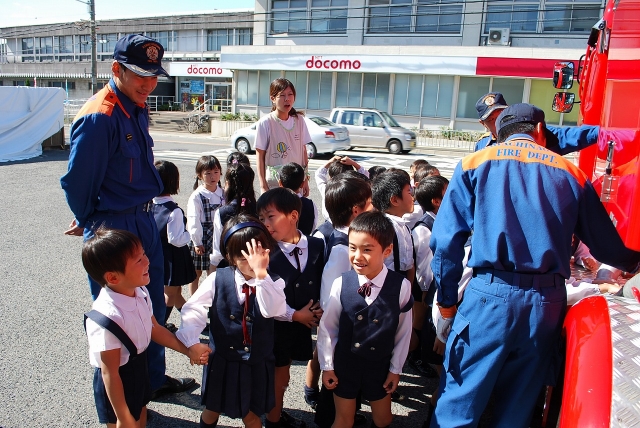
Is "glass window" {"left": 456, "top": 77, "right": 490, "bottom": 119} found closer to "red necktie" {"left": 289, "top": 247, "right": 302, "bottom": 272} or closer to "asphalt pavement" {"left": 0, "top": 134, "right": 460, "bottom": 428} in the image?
"asphalt pavement" {"left": 0, "top": 134, "right": 460, "bottom": 428}

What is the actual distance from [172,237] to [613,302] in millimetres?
3014

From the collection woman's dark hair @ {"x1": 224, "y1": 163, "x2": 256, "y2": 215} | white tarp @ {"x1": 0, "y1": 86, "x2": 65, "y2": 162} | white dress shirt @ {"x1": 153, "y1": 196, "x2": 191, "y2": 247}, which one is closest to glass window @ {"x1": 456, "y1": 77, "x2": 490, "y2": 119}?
white tarp @ {"x1": 0, "y1": 86, "x2": 65, "y2": 162}

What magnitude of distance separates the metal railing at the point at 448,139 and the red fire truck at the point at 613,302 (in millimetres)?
19034

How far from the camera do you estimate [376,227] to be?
254 centimetres

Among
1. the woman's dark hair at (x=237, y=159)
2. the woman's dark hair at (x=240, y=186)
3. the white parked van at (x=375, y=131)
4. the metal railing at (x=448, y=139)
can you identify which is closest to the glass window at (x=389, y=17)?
Result: the metal railing at (x=448, y=139)

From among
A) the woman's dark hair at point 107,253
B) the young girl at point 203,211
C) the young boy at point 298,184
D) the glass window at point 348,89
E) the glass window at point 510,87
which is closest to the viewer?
the woman's dark hair at point 107,253

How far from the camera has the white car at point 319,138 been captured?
16.7m

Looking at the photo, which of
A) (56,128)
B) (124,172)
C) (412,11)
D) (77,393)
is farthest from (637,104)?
(412,11)

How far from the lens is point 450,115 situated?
82.5ft

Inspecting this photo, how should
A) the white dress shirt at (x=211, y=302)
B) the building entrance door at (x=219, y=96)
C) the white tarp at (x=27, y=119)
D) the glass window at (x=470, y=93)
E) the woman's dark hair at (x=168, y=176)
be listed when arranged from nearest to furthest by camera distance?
the white dress shirt at (x=211, y=302) < the woman's dark hair at (x=168, y=176) < the white tarp at (x=27, y=119) < the glass window at (x=470, y=93) < the building entrance door at (x=219, y=96)

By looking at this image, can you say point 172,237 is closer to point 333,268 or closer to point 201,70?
point 333,268

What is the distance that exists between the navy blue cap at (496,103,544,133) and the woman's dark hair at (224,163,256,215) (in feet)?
6.73

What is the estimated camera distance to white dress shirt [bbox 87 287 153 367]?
2.17m

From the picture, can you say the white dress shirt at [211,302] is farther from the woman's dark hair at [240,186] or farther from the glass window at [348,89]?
the glass window at [348,89]
